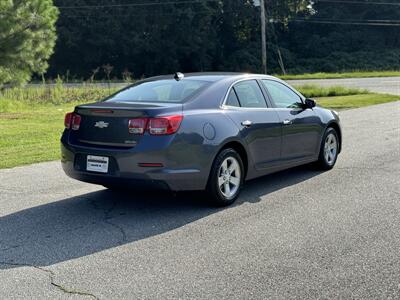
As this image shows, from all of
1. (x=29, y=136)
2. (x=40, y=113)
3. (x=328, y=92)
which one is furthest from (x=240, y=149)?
(x=328, y=92)

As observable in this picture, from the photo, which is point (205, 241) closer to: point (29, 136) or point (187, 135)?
point (187, 135)

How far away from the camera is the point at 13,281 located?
4332 mm

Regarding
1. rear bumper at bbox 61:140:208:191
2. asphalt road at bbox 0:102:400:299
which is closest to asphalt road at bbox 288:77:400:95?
asphalt road at bbox 0:102:400:299

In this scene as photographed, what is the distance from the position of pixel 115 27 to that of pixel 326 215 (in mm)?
53699

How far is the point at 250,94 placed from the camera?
7.20 meters

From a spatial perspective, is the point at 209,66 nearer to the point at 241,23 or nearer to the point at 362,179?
the point at 241,23

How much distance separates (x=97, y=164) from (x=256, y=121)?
206 centimetres

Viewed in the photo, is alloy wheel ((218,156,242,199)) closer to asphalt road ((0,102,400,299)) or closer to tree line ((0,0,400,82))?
asphalt road ((0,102,400,299))

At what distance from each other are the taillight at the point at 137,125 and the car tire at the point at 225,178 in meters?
0.94

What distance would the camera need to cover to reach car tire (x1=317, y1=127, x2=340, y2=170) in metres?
8.42

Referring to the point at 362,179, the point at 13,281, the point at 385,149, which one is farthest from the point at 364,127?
the point at 13,281

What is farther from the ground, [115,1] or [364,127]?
[115,1]

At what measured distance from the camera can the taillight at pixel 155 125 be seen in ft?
19.4

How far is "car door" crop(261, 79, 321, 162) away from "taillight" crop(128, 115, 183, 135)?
199 centimetres
